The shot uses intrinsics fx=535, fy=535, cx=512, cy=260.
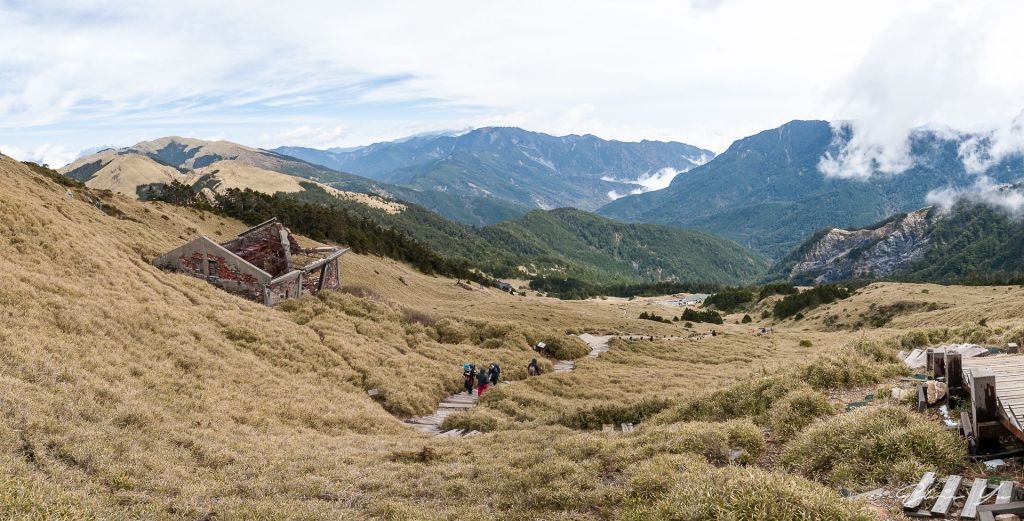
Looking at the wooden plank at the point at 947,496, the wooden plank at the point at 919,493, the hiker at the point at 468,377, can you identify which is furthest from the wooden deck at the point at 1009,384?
the hiker at the point at 468,377

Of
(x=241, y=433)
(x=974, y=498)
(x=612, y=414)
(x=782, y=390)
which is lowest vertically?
(x=612, y=414)

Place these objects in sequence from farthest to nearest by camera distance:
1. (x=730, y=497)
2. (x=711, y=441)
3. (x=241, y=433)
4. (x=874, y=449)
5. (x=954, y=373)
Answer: (x=241, y=433)
(x=711, y=441)
(x=954, y=373)
(x=874, y=449)
(x=730, y=497)

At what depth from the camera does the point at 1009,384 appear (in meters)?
9.71

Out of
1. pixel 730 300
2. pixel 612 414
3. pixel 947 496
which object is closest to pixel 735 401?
pixel 612 414

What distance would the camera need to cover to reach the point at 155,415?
12844 mm

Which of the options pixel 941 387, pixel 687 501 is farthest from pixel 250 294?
pixel 941 387

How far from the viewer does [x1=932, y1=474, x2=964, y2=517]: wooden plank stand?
23.8ft

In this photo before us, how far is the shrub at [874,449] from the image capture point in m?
8.77

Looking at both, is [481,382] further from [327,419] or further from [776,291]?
[776,291]

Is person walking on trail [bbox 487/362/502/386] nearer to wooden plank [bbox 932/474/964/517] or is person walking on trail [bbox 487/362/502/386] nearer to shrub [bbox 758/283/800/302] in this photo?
wooden plank [bbox 932/474/964/517]

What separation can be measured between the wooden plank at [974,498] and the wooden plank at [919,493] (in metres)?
0.46

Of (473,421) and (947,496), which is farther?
(473,421)

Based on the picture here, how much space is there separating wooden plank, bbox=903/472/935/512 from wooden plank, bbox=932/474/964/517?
169 mm

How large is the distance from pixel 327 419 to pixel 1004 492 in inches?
632
